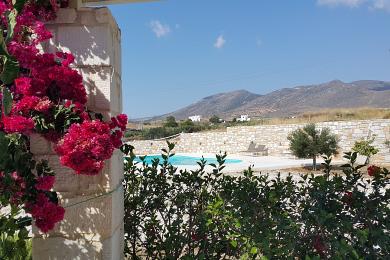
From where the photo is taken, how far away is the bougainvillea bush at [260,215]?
6.69ft

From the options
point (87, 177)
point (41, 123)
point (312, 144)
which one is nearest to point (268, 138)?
point (312, 144)

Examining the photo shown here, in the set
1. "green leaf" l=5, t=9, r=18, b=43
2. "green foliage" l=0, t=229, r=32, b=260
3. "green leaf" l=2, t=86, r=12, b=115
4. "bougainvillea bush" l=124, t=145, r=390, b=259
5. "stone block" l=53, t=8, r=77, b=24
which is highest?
"stone block" l=53, t=8, r=77, b=24

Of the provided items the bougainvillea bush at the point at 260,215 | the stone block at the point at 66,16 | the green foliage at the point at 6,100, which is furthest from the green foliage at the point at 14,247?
the stone block at the point at 66,16

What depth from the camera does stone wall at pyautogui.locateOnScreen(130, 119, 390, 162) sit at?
21.1m

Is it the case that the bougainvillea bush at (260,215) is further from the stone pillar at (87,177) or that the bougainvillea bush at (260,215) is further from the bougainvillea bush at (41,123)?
the bougainvillea bush at (41,123)

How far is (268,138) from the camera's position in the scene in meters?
25.9

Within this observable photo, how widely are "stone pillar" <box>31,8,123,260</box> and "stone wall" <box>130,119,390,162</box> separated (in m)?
19.5

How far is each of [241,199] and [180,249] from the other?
0.64 m

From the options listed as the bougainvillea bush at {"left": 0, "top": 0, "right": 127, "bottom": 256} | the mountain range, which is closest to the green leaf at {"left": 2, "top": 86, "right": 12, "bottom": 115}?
the bougainvillea bush at {"left": 0, "top": 0, "right": 127, "bottom": 256}

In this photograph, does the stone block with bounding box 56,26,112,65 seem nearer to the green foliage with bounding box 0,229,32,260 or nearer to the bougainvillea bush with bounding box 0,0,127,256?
the bougainvillea bush with bounding box 0,0,127,256

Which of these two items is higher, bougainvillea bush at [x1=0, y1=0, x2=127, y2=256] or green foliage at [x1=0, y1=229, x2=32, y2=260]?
Result: bougainvillea bush at [x1=0, y1=0, x2=127, y2=256]

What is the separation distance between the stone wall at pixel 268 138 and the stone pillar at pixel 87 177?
19.5 m

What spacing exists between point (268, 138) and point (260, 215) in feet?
78.4

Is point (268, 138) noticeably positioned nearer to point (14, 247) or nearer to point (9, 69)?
point (14, 247)
